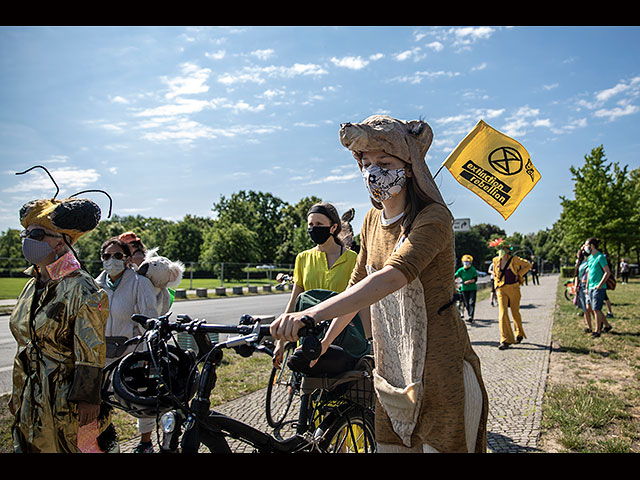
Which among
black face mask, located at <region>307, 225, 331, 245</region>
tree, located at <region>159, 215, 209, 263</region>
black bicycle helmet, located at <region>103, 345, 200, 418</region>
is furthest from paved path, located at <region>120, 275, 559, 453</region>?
tree, located at <region>159, 215, 209, 263</region>

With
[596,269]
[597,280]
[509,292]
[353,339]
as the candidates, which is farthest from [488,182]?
[596,269]

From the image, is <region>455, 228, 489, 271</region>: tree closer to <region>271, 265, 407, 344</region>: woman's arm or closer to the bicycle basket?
the bicycle basket

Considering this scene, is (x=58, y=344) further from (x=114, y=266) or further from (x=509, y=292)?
(x=509, y=292)

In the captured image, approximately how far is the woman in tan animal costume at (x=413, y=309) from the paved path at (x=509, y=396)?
0.92 m

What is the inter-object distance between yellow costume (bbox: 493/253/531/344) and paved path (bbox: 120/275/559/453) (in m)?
0.32

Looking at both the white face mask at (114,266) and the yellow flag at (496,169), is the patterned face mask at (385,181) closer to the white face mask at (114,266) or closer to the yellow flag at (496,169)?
the yellow flag at (496,169)

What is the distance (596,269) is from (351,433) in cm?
956

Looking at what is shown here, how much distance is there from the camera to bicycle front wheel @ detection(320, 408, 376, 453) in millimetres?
2727

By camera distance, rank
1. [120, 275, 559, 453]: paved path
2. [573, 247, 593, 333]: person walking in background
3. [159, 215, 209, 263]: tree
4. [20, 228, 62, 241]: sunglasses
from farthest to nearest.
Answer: [159, 215, 209, 263]: tree, [573, 247, 593, 333]: person walking in background, [120, 275, 559, 453]: paved path, [20, 228, 62, 241]: sunglasses

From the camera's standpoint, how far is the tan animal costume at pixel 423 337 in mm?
1850

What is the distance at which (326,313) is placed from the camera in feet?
5.57

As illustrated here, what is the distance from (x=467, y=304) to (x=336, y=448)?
11.2m
